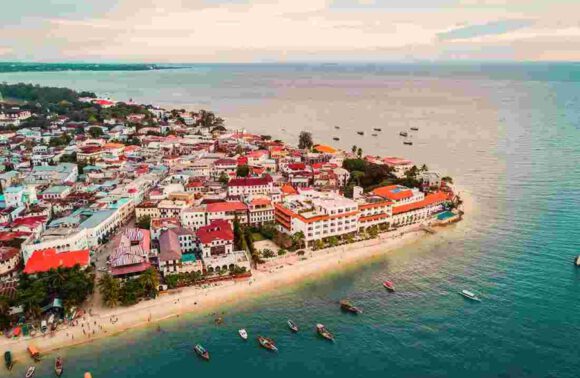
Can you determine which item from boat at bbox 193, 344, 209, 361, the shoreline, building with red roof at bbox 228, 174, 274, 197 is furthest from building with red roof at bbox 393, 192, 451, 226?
boat at bbox 193, 344, 209, 361

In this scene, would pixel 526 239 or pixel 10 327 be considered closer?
pixel 10 327

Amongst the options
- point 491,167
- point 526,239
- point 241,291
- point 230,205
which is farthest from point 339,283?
point 491,167

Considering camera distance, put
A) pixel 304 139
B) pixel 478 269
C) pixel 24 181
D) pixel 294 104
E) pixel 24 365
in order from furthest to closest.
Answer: pixel 294 104
pixel 304 139
pixel 24 181
pixel 478 269
pixel 24 365

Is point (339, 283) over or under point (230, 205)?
under

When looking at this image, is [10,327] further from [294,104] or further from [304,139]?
[294,104]

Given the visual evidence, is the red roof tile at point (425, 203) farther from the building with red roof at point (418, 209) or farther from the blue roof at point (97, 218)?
the blue roof at point (97, 218)

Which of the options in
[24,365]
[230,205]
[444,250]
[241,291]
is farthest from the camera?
[230,205]

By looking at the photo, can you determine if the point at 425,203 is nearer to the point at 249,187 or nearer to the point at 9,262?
the point at 249,187

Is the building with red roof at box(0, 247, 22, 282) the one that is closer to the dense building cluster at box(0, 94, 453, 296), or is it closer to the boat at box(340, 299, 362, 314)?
the dense building cluster at box(0, 94, 453, 296)
